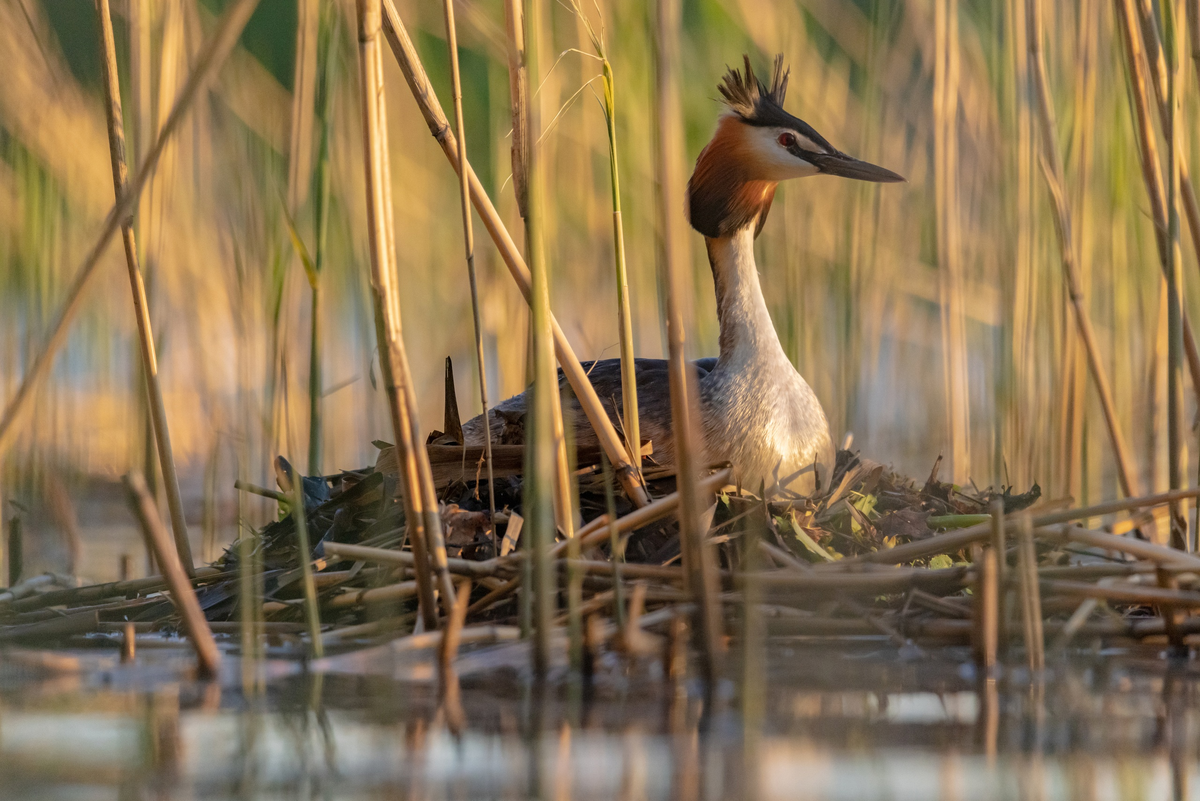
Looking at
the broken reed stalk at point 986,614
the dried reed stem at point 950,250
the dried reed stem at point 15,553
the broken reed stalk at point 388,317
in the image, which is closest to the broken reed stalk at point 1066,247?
the dried reed stem at point 950,250

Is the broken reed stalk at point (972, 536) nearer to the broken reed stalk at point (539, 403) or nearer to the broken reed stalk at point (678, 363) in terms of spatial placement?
the broken reed stalk at point (678, 363)

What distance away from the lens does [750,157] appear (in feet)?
12.3

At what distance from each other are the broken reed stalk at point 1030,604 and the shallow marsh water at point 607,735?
0.06 m

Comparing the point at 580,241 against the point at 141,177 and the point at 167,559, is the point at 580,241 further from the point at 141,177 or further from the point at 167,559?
the point at 167,559

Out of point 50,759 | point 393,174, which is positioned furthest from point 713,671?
point 393,174

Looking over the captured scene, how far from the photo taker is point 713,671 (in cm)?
179

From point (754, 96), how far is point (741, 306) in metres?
0.71

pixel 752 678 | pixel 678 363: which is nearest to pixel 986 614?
pixel 752 678

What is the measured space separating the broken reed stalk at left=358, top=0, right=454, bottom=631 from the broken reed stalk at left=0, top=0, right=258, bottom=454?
225mm

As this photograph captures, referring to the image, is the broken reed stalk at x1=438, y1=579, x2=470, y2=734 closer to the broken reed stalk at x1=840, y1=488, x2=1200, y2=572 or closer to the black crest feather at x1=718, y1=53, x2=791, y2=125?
the broken reed stalk at x1=840, y1=488, x2=1200, y2=572

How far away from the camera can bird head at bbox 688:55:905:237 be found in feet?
12.1

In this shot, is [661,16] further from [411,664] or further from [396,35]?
[411,664]

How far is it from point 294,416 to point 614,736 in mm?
3442

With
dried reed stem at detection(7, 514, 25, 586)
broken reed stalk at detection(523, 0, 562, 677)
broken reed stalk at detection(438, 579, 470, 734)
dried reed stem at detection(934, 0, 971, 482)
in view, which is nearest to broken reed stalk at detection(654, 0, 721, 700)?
broken reed stalk at detection(523, 0, 562, 677)
